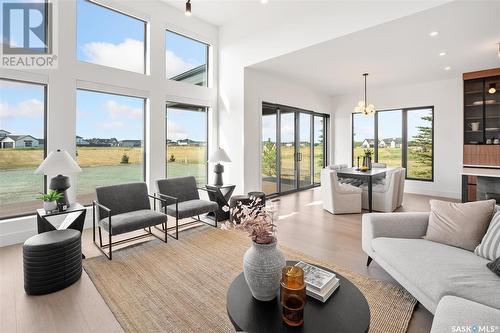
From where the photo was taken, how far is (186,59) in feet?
18.5

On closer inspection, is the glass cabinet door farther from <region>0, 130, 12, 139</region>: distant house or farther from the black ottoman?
<region>0, 130, 12, 139</region>: distant house

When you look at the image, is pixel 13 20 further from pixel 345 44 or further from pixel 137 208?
pixel 345 44

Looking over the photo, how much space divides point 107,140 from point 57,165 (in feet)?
5.19

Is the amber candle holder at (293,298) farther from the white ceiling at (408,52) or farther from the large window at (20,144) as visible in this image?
the large window at (20,144)

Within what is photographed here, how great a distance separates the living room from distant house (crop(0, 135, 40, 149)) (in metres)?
0.02

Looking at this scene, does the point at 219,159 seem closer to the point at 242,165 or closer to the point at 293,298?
the point at 242,165

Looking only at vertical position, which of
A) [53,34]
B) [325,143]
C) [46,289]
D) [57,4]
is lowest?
[46,289]

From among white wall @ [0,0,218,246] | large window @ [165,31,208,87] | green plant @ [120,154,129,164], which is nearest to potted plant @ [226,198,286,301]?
white wall @ [0,0,218,246]

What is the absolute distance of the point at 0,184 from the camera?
355 cm

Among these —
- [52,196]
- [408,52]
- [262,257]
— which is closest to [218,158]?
[52,196]

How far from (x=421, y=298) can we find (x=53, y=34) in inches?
218

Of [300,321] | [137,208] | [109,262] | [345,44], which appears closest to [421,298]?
[300,321]

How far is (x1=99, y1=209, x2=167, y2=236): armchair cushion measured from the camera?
307cm
